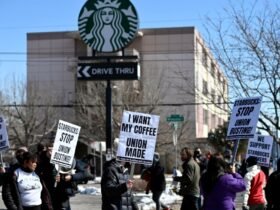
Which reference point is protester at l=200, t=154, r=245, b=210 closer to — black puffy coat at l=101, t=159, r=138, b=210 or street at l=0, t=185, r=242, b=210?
black puffy coat at l=101, t=159, r=138, b=210

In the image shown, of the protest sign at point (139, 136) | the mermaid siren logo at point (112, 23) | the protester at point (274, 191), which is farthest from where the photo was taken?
the mermaid siren logo at point (112, 23)

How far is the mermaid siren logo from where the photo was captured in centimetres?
2183

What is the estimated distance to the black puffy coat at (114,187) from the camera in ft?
29.7

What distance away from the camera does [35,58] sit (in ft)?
223

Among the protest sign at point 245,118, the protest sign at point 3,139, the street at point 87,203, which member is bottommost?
the street at point 87,203

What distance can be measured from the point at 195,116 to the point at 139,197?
40.9 m

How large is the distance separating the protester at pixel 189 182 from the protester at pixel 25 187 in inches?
156

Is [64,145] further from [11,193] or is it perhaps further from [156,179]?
[156,179]

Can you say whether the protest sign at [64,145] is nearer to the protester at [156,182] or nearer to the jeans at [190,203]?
the jeans at [190,203]

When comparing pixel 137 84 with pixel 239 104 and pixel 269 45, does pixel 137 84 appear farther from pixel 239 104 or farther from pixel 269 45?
pixel 239 104

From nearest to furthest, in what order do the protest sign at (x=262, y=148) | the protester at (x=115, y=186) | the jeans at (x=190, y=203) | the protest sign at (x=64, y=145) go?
the protester at (x=115, y=186)
the protest sign at (x=64, y=145)
the jeans at (x=190, y=203)
the protest sign at (x=262, y=148)

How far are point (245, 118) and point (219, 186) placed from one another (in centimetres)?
352

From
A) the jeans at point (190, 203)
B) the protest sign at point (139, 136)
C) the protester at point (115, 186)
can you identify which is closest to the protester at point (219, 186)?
the protester at point (115, 186)

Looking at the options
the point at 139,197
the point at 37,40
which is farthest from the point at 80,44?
the point at 139,197
